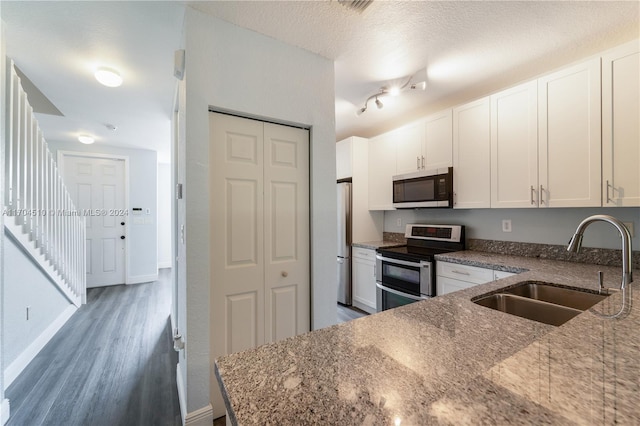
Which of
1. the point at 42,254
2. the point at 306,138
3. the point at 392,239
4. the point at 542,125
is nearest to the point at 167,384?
the point at 42,254

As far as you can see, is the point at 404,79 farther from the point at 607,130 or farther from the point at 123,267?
the point at 123,267

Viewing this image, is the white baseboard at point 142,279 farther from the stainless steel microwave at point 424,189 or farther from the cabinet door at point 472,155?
the cabinet door at point 472,155

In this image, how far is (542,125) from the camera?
207 cm

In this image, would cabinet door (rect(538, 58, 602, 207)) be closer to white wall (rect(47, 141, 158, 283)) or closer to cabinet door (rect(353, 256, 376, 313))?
cabinet door (rect(353, 256, 376, 313))

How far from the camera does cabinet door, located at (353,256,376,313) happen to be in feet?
10.5

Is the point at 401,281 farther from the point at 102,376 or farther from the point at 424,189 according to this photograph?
the point at 102,376

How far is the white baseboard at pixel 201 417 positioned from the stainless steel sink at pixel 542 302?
5.46ft

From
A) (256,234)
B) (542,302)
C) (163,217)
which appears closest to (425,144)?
(542,302)

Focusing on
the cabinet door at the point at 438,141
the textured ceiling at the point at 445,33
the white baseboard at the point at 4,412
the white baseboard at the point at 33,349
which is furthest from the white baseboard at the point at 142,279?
the cabinet door at the point at 438,141

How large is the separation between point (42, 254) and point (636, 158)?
4962 mm

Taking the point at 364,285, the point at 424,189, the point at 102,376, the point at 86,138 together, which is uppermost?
the point at 86,138

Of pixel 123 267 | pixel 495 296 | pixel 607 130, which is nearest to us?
pixel 495 296

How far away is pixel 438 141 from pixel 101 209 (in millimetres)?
5397

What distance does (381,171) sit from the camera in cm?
342
